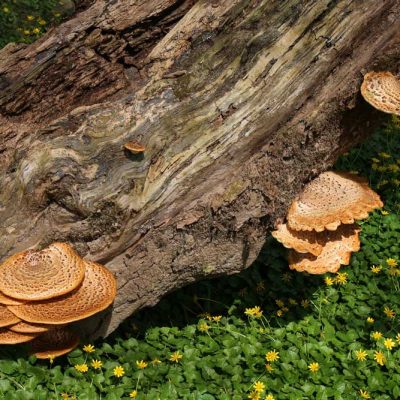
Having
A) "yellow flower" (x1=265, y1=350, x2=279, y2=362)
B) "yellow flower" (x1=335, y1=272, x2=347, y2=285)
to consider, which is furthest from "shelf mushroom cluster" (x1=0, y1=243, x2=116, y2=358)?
"yellow flower" (x1=335, y1=272, x2=347, y2=285)

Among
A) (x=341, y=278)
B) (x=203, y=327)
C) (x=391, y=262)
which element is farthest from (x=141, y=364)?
(x=391, y=262)

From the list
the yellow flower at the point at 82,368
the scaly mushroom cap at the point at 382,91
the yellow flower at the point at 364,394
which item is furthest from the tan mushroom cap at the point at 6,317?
the scaly mushroom cap at the point at 382,91

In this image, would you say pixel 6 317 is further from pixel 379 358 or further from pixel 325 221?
pixel 379 358

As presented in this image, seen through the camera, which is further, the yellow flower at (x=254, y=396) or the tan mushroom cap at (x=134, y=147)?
the yellow flower at (x=254, y=396)

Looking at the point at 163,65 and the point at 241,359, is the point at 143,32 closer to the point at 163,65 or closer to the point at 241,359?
the point at 163,65

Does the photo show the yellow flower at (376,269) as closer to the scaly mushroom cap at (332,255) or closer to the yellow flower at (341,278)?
the yellow flower at (341,278)

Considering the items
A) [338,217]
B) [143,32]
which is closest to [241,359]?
[338,217]
